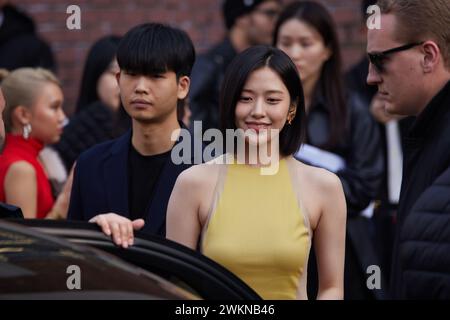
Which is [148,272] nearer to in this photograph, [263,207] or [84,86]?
[263,207]

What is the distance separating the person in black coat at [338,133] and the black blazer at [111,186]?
147 cm

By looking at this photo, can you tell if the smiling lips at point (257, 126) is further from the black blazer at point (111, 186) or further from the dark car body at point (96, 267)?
the dark car body at point (96, 267)

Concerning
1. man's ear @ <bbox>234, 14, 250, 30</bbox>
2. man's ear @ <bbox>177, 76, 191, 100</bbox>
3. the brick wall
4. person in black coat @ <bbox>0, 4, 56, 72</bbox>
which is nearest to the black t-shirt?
man's ear @ <bbox>177, 76, 191, 100</bbox>

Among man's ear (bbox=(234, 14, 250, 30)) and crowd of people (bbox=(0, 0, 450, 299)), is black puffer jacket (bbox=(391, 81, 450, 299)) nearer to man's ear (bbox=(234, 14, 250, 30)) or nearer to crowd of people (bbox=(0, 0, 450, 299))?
crowd of people (bbox=(0, 0, 450, 299))

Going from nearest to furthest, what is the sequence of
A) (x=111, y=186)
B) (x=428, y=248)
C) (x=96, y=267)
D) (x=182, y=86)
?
(x=96, y=267) < (x=428, y=248) < (x=111, y=186) < (x=182, y=86)

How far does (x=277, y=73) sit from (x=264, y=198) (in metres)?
0.47

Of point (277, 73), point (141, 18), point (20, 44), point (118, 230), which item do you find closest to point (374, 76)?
point (277, 73)

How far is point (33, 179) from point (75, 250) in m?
2.78

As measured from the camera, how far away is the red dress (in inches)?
226

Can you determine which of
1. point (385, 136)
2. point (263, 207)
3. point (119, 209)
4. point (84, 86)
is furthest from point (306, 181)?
point (84, 86)

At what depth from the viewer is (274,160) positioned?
4.38 metres

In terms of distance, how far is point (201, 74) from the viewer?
24.7 ft

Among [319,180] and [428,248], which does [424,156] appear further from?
[428,248]

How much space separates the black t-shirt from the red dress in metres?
1.07
